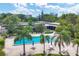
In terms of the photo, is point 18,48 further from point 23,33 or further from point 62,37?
point 62,37

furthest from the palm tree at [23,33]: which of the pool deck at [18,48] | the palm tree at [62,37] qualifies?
the palm tree at [62,37]

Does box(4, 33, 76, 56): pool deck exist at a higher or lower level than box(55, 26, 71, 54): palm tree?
lower

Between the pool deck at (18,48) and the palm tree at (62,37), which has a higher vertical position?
the palm tree at (62,37)

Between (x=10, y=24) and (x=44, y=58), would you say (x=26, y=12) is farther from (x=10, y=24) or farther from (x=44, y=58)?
(x=44, y=58)

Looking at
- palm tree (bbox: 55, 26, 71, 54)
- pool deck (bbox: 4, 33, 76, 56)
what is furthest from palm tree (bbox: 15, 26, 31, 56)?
palm tree (bbox: 55, 26, 71, 54)

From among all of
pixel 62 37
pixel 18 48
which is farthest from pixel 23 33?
pixel 62 37

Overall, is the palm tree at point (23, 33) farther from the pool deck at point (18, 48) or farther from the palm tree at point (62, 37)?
the palm tree at point (62, 37)

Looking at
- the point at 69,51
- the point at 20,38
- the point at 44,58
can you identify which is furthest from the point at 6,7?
the point at 69,51

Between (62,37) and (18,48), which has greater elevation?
(62,37)

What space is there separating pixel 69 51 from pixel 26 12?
564 millimetres

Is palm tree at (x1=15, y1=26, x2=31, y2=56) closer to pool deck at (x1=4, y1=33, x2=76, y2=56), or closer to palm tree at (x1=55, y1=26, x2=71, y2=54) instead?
pool deck at (x1=4, y1=33, x2=76, y2=56)

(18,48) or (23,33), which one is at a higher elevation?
(23,33)

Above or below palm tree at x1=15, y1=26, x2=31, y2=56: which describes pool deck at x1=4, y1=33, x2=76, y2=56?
below

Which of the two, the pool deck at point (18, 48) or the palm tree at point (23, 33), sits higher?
the palm tree at point (23, 33)
